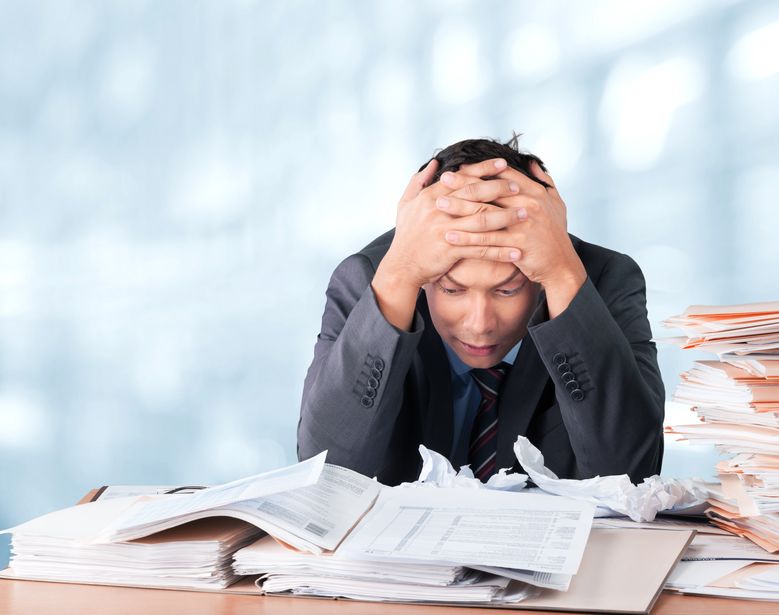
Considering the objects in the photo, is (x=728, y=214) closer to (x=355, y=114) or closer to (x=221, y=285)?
(x=355, y=114)

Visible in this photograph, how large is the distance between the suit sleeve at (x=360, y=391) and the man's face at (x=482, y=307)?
2.9 inches

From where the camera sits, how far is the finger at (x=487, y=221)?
60.4 inches

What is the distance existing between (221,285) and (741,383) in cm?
326

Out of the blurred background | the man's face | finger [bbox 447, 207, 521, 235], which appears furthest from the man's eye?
the blurred background

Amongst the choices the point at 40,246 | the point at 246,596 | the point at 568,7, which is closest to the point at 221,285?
the point at 40,246

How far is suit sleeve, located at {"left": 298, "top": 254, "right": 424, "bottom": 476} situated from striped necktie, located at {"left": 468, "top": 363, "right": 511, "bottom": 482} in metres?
0.19

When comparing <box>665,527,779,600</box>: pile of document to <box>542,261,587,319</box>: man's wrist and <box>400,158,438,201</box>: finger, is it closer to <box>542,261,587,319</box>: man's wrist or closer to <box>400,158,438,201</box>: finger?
<box>542,261,587,319</box>: man's wrist

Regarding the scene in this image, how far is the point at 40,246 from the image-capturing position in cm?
417

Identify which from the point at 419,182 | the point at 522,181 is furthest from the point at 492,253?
the point at 419,182

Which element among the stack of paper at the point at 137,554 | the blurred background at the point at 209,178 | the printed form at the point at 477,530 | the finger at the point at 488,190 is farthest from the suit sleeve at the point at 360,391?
the blurred background at the point at 209,178

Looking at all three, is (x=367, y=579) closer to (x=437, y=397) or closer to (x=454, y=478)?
(x=454, y=478)

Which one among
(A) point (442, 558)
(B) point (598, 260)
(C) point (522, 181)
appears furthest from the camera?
(B) point (598, 260)

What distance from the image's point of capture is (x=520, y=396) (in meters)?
1.68

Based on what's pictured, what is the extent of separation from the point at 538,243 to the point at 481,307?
5.5 inches
